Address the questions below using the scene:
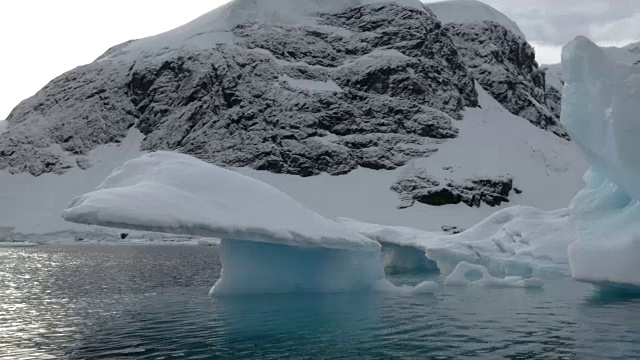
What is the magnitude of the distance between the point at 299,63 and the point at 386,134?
1103 inches

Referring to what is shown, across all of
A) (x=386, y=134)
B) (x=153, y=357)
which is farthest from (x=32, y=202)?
(x=153, y=357)

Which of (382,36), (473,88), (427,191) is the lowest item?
(427,191)

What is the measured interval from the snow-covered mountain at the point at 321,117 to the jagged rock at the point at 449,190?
0.26m

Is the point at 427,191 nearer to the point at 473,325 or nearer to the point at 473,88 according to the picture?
the point at 473,88

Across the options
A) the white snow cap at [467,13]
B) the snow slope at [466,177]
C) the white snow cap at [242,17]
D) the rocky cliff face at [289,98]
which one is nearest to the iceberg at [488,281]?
the snow slope at [466,177]

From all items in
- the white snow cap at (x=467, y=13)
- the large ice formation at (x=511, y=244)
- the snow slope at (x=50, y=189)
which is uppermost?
the white snow cap at (x=467, y=13)

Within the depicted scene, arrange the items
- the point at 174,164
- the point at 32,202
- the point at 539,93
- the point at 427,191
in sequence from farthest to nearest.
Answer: the point at 539,93 → the point at 32,202 → the point at 427,191 → the point at 174,164

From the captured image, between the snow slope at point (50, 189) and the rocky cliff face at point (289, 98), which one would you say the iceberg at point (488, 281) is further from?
the rocky cliff face at point (289, 98)

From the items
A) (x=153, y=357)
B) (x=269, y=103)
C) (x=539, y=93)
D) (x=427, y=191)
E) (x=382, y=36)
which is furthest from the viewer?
(x=539, y=93)

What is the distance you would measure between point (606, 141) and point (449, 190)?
334 ft

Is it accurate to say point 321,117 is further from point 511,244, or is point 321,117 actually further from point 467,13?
point 511,244

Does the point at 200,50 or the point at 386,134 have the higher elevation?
the point at 200,50

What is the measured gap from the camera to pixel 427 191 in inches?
4946

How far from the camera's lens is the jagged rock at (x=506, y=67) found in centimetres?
16425
